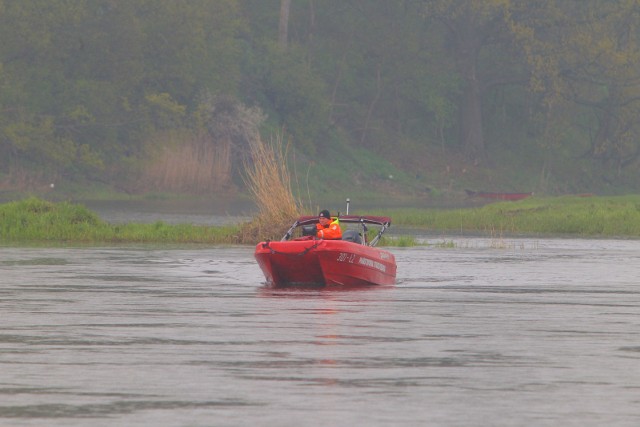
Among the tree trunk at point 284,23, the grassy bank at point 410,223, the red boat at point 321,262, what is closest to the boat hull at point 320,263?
the red boat at point 321,262

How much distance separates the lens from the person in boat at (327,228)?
1155 inches

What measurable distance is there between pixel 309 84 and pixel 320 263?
67511 mm

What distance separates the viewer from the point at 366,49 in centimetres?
10481

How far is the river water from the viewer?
547 inches

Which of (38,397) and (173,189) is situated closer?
(38,397)

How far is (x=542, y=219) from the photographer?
5766 centimetres

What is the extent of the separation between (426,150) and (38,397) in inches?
3612

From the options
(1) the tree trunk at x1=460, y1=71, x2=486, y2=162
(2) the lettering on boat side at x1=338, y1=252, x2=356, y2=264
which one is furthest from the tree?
(2) the lettering on boat side at x1=338, y1=252, x2=356, y2=264

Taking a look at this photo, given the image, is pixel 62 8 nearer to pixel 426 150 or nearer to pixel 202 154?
pixel 202 154

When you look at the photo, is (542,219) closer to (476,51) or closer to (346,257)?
(346,257)

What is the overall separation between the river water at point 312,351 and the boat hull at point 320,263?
1.96ft

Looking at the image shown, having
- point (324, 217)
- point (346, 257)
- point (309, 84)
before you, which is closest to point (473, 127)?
point (309, 84)

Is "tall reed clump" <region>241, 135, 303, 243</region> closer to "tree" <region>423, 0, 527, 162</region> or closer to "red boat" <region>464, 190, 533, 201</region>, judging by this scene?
"red boat" <region>464, 190, 533, 201</region>

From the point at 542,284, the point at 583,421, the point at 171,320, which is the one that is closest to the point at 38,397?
the point at 583,421
